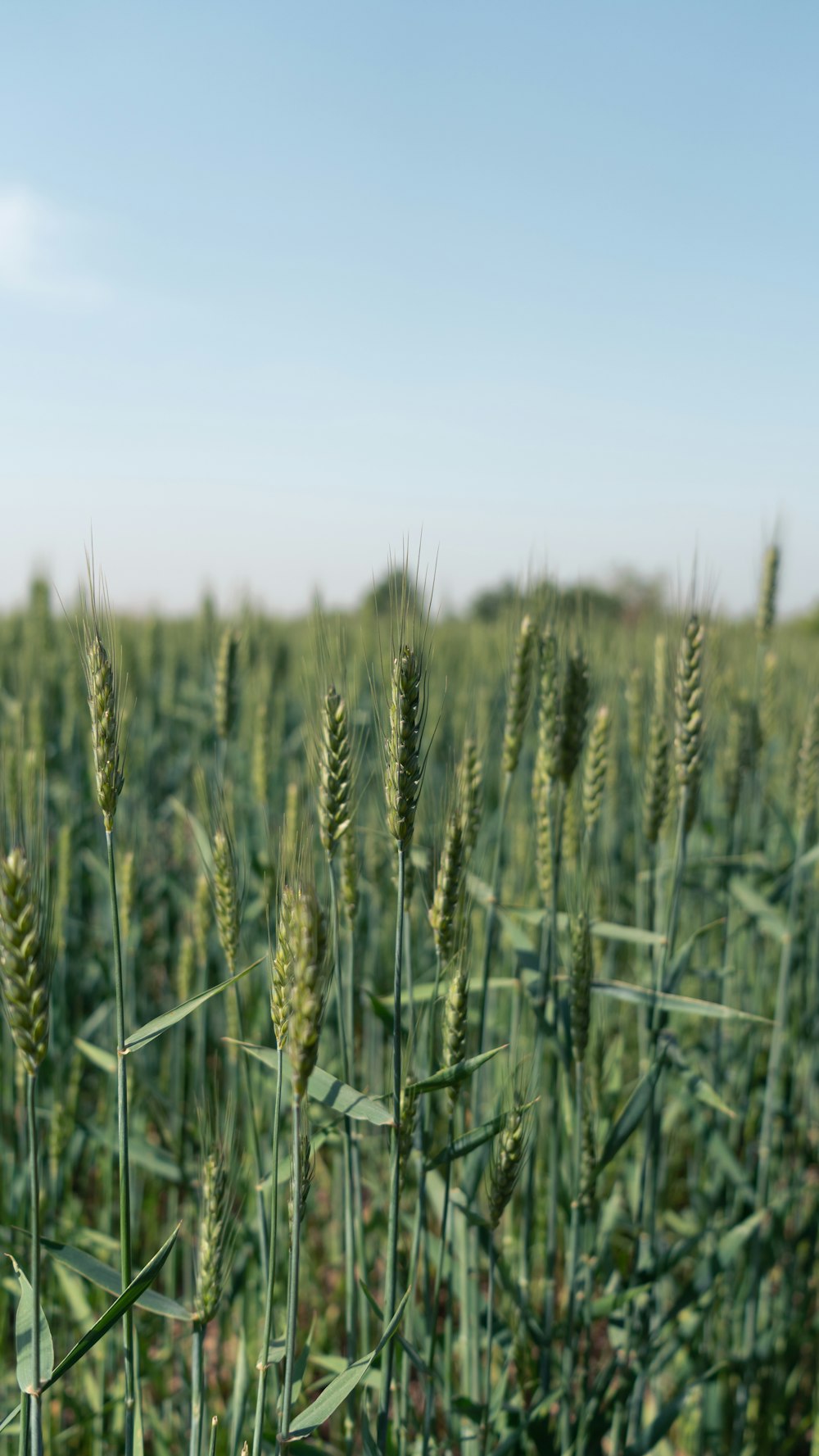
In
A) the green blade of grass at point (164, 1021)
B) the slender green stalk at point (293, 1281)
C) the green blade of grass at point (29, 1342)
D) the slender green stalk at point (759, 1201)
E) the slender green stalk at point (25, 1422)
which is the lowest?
the slender green stalk at point (759, 1201)

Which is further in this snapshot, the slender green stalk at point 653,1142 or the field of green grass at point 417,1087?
the slender green stalk at point 653,1142

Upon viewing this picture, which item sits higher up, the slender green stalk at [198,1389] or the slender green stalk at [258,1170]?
the slender green stalk at [258,1170]

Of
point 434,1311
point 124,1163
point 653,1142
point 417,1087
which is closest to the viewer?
point 124,1163

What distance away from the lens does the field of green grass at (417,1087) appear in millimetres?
1038

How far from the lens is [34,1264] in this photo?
81cm

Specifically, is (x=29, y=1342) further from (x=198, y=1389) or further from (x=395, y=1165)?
(x=395, y=1165)

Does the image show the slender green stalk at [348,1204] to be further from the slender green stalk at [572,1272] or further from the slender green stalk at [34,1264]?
the slender green stalk at [34,1264]

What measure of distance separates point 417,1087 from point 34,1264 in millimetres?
416

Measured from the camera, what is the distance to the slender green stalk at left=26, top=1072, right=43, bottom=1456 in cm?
78

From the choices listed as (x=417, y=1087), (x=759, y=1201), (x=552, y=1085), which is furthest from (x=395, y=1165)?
(x=759, y=1201)

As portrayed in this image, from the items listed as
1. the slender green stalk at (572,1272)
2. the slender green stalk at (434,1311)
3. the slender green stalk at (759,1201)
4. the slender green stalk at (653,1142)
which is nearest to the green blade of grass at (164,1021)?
the slender green stalk at (434,1311)

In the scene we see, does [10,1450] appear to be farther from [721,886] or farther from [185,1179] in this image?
[721,886]

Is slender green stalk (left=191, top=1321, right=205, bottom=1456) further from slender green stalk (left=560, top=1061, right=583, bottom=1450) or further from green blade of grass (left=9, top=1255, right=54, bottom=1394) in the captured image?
slender green stalk (left=560, top=1061, right=583, bottom=1450)

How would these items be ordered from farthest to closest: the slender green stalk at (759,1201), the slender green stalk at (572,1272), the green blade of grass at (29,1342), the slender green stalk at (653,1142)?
the slender green stalk at (759,1201) → the slender green stalk at (653,1142) → the slender green stalk at (572,1272) → the green blade of grass at (29,1342)
